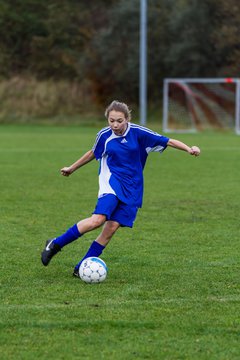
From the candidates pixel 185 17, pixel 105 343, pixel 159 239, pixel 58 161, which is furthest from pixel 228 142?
pixel 105 343

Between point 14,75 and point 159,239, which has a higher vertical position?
point 159,239

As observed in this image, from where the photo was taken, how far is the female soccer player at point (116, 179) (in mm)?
7316

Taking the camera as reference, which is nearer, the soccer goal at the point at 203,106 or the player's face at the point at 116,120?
the player's face at the point at 116,120

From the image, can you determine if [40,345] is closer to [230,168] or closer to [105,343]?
[105,343]

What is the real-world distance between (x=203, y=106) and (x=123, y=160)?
28.5m

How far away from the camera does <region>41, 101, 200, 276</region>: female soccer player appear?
7.32 metres

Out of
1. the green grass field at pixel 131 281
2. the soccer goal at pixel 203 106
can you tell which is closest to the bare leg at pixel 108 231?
the green grass field at pixel 131 281

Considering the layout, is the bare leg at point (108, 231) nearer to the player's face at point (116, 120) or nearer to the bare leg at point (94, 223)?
the bare leg at point (94, 223)

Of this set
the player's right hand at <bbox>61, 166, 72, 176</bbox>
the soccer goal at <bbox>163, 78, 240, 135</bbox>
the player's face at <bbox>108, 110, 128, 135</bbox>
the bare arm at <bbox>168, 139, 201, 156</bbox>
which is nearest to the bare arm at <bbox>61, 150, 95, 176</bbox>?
the player's right hand at <bbox>61, 166, 72, 176</bbox>

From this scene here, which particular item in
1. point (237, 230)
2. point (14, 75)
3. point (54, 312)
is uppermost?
point (54, 312)

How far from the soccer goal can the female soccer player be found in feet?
88.0

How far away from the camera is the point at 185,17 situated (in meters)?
42.9

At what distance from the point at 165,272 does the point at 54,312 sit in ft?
5.83

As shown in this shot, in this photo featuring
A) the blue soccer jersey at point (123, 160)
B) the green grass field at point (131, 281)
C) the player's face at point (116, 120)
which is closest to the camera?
the green grass field at point (131, 281)
